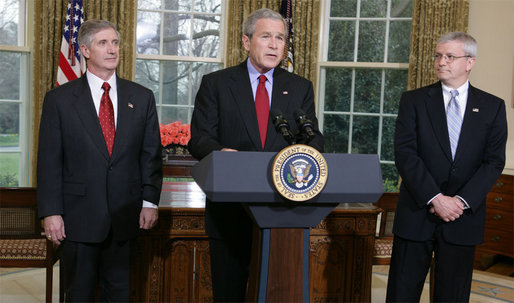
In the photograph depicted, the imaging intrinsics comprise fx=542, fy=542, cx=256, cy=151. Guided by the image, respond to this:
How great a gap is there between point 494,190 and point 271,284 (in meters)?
4.10

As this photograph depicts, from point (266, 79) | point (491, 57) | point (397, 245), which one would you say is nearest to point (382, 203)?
point (397, 245)

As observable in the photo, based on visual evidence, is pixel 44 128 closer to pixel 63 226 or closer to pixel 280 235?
pixel 63 226

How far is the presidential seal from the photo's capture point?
1.65m

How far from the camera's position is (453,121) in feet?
8.57

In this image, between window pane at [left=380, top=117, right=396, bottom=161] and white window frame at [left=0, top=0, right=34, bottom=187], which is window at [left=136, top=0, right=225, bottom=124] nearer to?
white window frame at [left=0, top=0, right=34, bottom=187]

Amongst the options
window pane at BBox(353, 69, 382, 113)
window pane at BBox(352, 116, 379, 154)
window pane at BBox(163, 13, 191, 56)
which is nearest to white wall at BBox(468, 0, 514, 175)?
window pane at BBox(353, 69, 382, 113)

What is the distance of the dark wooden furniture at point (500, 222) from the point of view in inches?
200

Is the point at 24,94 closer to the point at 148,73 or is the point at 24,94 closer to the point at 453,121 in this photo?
the point at 148,73

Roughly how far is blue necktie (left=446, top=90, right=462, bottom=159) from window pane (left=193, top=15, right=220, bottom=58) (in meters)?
4.58

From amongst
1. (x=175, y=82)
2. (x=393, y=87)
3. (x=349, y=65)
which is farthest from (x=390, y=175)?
(x=175, y=82)

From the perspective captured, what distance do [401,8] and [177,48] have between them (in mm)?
2810

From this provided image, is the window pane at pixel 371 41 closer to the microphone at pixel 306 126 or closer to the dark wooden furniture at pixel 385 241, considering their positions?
the dark wooden furniture at pixel 385 241

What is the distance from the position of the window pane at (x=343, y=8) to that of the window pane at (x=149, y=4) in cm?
218

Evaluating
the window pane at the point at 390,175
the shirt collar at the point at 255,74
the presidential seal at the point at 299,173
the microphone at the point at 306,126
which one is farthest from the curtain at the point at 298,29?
the presidential seal at the point at 299,173
